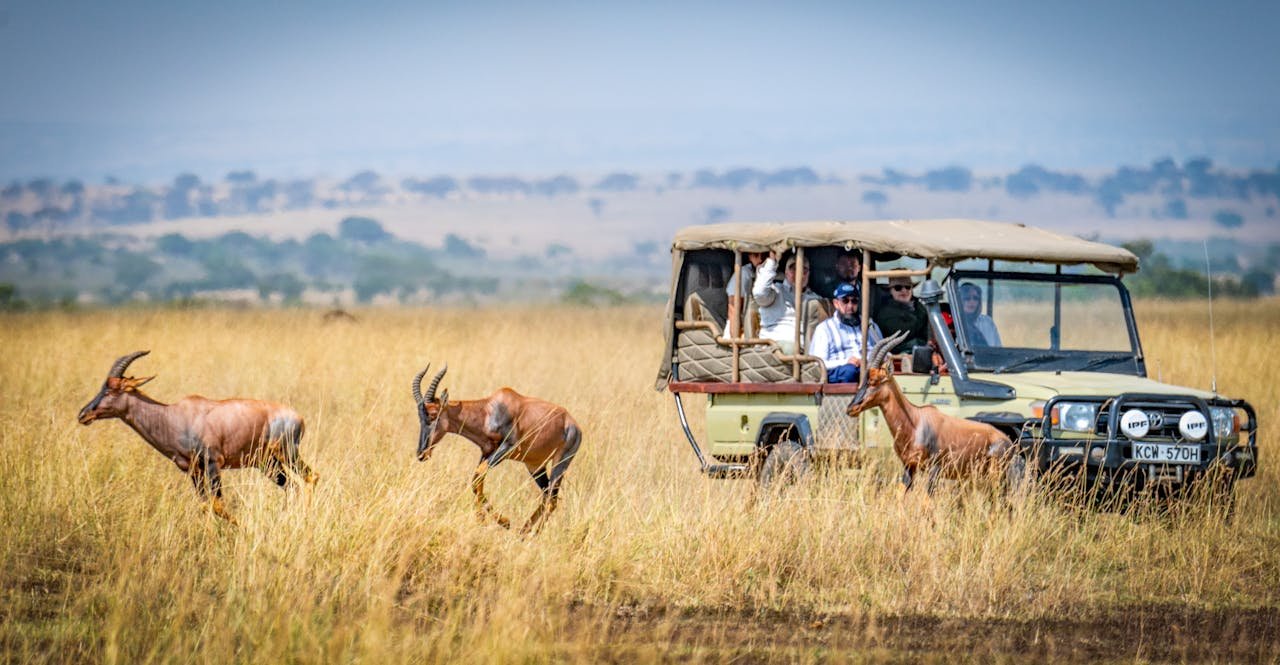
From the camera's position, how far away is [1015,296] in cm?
1130

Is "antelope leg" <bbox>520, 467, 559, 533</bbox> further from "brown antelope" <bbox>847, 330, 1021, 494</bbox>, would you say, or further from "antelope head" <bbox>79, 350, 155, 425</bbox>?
"antelope head" <bbox>79, 350, 155, 425</bbox>

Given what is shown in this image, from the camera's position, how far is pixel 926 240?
34.6 ft

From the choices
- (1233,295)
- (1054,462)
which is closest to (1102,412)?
(1054,462)

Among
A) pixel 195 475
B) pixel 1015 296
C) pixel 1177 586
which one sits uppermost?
pixel 1015 296

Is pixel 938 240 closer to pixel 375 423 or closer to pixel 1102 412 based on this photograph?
pixel 1102 412

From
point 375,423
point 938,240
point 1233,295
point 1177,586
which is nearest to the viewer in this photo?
point 1177,586

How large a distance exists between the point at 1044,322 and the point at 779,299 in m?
1.77

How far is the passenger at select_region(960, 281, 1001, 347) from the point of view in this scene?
35.7 feet

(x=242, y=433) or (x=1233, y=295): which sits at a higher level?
(x=242, y=433)

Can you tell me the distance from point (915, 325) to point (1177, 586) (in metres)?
2.72

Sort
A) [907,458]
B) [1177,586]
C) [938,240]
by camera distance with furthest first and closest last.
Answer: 1. [938,240]
2. [907,458]
3. [1177,586]

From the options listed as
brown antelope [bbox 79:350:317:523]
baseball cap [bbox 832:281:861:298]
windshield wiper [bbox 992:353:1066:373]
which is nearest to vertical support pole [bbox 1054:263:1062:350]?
windshield wiper [bbox 992:353:1066:373]

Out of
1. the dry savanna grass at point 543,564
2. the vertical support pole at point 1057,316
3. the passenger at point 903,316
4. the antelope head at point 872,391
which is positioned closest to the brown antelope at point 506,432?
the dry savanna grass at point 543,564

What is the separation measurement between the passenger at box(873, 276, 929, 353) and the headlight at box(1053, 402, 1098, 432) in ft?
4.76
